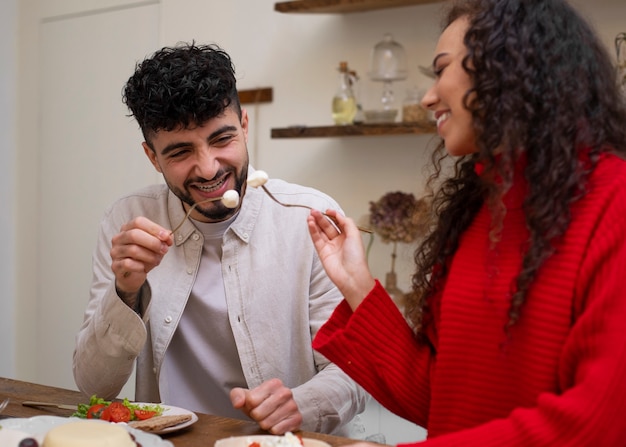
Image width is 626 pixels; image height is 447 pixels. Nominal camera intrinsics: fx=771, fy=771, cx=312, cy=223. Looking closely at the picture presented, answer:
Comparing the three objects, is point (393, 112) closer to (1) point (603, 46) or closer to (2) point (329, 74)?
(2) point (329, 74)

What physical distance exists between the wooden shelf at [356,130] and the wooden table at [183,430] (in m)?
1.50

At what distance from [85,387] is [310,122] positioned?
1.70 metres

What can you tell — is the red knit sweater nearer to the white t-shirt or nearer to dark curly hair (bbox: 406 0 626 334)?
dark curly hair (bbox: 406 0 626 334)

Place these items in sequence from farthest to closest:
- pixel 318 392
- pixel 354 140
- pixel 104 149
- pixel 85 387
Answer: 1. pixel 104 149
2. pixel 354 140
3. pixel 85 387
4. pixel 318 392

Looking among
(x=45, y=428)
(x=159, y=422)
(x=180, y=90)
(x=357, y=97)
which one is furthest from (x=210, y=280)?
(x=357, y=97)

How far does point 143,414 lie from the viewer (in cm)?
153

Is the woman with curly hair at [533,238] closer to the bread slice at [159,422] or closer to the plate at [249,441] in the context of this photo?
the plate at [249,441]

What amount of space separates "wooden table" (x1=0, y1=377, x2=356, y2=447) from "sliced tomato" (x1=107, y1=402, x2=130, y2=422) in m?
0.11

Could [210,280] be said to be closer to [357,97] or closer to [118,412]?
[118,412]

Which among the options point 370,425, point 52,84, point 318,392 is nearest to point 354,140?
point 370,425

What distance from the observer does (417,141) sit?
2988mm

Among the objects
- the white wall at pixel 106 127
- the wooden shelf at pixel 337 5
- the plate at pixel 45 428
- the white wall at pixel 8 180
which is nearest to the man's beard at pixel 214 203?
the plate at pixel 45 428

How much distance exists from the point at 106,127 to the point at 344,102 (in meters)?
1.50

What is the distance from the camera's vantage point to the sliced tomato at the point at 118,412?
1490mm
